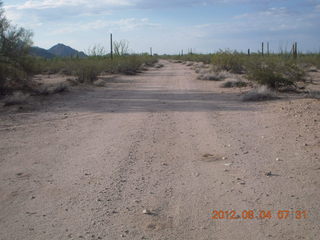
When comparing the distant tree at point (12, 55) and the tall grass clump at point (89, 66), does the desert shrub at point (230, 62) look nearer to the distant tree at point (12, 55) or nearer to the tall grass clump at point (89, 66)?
the tall grass clump at point (89, 66)

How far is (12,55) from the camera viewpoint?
650 inches

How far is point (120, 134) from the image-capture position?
8.34m

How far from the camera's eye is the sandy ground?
4082 mm

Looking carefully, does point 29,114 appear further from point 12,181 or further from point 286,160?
point 286,160

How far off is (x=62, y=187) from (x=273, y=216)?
2.97 m

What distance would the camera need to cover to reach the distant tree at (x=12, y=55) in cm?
1553

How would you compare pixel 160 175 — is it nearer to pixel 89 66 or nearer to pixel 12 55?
pixel 12 55

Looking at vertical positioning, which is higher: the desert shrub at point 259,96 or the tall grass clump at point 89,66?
the tall grass clump at point 89,66

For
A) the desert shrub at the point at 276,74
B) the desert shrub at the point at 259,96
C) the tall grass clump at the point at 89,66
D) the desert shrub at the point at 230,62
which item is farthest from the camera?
the desert shrub at the point at 230,62

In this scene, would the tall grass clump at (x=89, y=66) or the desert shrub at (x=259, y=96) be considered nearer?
the desert shrub at (x=259, y=96)

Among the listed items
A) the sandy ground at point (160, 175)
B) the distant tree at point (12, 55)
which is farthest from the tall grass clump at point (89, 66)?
the sandy ground at point (160, 175)

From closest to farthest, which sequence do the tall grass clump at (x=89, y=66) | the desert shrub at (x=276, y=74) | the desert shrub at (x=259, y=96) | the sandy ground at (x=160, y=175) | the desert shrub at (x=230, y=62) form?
the sandy ground at (x=160, y=175)
the desert shrub at (x=259, y=96)
the desert shrub at (x=276, y=74)
the tall grass clump at (x=89, y=66)
the desert shrub at (x=230, y=62)

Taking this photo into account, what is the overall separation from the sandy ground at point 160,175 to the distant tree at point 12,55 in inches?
229

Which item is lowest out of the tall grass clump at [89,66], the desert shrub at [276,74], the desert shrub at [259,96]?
the desert shrub at [259,96]
